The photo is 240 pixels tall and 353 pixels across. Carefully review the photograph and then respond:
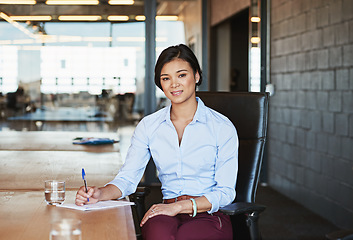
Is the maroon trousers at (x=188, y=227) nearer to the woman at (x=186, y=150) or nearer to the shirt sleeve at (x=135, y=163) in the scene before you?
the woman at (x=186, y=150)

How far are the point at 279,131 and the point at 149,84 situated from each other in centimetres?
157

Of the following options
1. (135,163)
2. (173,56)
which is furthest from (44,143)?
(173,56)

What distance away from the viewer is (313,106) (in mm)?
4762

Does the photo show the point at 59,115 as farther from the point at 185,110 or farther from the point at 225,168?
the point at 225,168

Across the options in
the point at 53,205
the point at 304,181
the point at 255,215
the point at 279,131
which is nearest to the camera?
the point at 53,205

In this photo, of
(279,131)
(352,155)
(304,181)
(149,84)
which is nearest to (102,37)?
(149,84)

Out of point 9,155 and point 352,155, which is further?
point 352,155

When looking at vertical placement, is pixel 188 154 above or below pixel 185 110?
below

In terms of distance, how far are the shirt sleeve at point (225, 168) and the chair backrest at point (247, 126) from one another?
26cm

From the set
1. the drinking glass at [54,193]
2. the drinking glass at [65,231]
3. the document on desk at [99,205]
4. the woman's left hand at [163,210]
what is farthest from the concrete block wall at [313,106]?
the drinking glass at [65,231]

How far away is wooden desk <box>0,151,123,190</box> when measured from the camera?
212 cm

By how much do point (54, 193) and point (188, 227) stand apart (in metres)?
0.53

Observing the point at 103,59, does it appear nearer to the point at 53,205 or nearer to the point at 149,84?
the point at 149,84

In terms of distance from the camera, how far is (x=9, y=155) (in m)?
2.84
